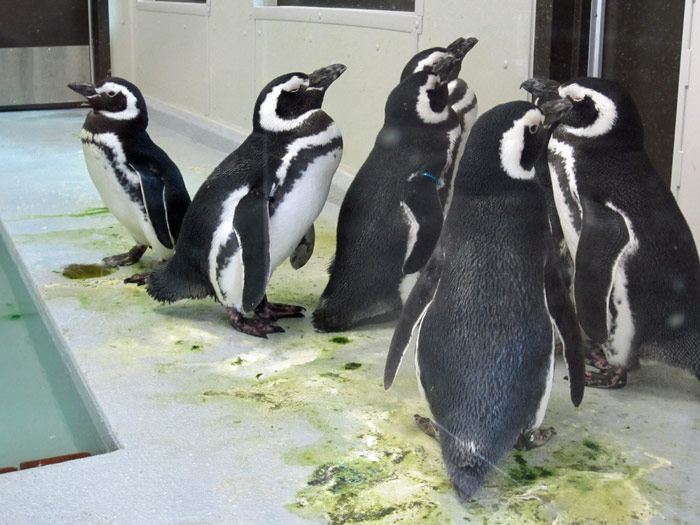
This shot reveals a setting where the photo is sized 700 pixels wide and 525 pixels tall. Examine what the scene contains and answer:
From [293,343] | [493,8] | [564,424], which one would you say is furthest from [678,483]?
[493,8]

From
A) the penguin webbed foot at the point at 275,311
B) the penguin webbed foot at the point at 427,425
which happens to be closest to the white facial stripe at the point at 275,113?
the penguin webbed foot at the point at 275,311

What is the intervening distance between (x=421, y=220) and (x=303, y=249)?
0.57 meters

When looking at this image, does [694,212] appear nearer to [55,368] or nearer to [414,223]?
[414,223]

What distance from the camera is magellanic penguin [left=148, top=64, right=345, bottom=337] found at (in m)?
2.39

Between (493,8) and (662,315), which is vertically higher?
(493,8)

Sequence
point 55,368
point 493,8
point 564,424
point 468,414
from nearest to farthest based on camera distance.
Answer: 1. point 468,414
2. point 564,424
3. point 55,368
4. point 493,8

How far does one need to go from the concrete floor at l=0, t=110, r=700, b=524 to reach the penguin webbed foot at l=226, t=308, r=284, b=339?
0.09 ft

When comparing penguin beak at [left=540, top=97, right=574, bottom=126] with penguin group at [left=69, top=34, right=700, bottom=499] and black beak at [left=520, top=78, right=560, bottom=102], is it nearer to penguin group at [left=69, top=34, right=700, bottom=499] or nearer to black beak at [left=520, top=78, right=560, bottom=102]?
penguin group at [left=69, top=34, right=700, bottom=499]

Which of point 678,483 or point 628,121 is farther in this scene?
point 628,121

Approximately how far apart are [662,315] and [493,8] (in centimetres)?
133

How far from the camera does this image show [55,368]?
239 centimetres

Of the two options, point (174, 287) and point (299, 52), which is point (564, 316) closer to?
point (174, 287)

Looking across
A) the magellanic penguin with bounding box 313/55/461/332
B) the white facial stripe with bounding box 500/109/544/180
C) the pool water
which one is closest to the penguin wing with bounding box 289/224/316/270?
the magellanic penguin with bounding box 313/55/461/332

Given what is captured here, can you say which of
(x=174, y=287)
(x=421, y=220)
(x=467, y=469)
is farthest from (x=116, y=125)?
(x=467, y=469)
